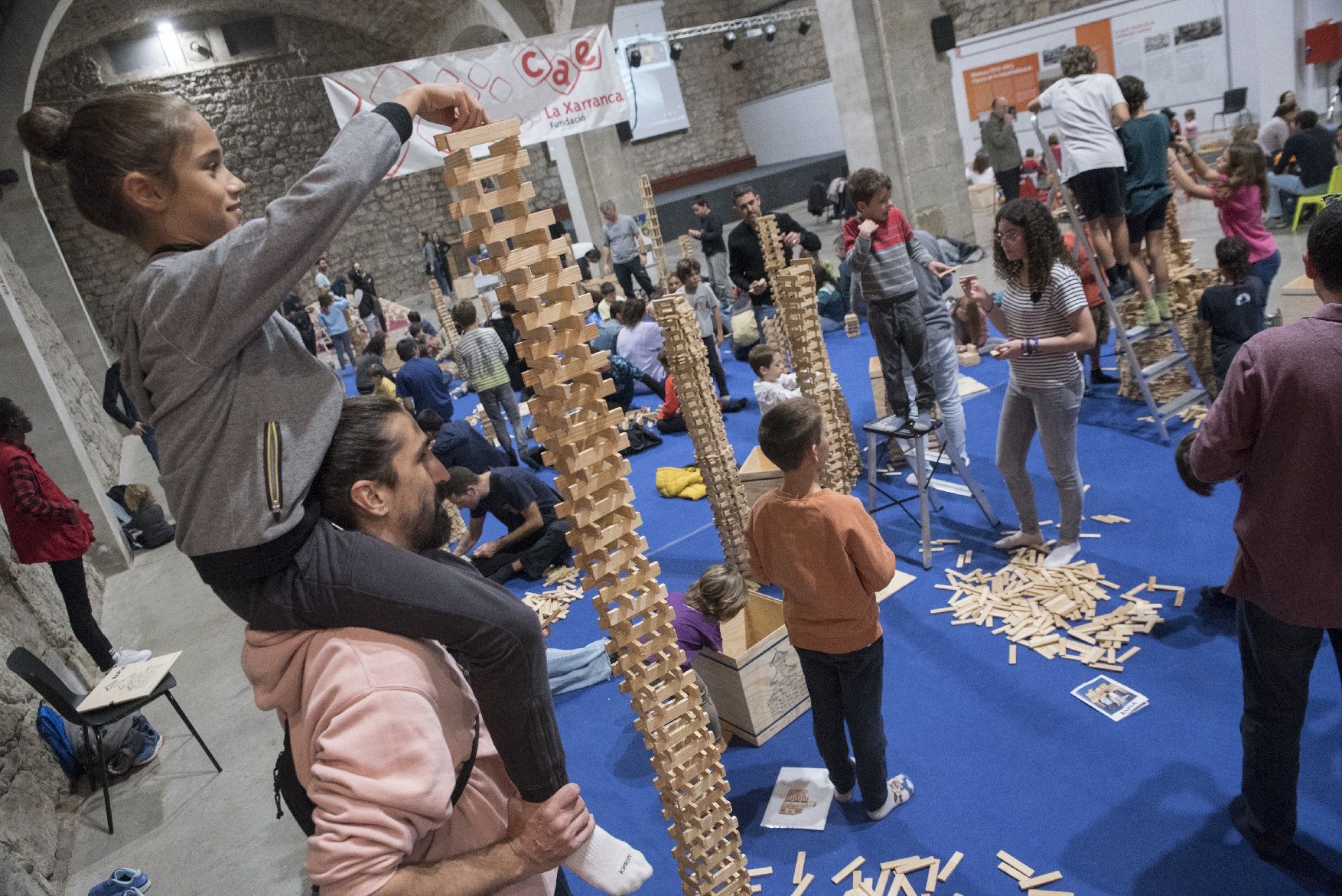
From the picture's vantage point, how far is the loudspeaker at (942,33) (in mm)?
9766

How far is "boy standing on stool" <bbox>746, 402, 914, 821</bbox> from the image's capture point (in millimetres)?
2779

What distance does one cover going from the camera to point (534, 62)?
1081cm

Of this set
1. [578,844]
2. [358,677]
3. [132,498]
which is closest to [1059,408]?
[578,844]

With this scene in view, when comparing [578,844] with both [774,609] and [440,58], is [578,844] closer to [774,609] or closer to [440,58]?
[774,609]

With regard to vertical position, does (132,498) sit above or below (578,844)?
below

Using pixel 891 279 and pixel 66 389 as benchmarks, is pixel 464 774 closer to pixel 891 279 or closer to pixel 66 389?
pixel 891 279

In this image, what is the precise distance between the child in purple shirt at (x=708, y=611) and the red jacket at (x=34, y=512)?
437 centimetres

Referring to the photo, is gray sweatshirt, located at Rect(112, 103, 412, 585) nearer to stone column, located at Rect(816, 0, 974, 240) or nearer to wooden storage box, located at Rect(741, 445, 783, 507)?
wooden storage box, located at Rect(741, 445, 783, 507)

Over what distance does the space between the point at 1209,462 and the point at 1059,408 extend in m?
1.83

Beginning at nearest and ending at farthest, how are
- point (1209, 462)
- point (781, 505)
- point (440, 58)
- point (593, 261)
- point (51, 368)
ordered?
point (1209, 462) → point (781, 505) → point (51, 368) → point (440, 58) → point (593, 261)

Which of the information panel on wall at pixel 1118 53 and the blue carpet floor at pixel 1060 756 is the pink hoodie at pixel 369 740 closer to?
the blue carpet floor at pixel 1060 756

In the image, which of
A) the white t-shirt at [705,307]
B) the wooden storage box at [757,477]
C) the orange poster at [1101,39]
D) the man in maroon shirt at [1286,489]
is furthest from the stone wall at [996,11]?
the man in maroon shirt at [1286,489]

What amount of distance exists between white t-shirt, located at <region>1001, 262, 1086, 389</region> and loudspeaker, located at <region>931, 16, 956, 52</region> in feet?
23.2

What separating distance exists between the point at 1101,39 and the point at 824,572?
14.4 m
